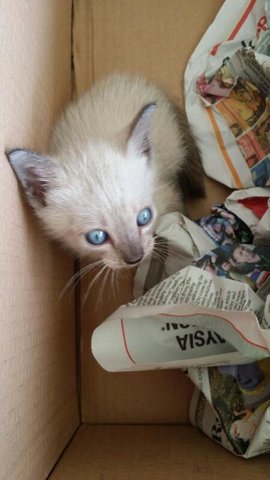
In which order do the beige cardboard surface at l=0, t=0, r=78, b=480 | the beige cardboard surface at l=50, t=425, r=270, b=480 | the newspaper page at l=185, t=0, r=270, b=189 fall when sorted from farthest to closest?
the newspaper page at l=185, t=0, r=270, b=189, the beige cardboard surface at l=50, t=425, r=270, b=480, the beige cardboard surface at l=0, t=0, r=78, b=480

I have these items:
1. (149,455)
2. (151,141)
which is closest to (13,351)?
(149,455)

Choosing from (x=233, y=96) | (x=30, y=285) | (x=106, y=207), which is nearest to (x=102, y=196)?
(x=106, y=207)

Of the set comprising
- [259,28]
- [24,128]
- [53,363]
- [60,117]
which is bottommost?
[53,363]

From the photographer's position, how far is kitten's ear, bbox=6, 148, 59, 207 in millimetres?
962

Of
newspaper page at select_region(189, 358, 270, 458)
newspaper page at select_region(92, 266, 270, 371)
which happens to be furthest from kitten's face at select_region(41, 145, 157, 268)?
newspaper page at select_region(189, 358, 270, 458)

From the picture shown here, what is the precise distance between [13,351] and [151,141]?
650 millimetres

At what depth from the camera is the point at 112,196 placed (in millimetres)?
1073

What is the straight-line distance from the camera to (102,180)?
1.08 m

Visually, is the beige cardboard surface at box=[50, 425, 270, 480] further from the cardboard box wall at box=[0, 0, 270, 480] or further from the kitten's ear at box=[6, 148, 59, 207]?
the kitten's ear at box=[6, 148, 59, 207]

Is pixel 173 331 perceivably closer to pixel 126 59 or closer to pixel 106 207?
pixel 106 207

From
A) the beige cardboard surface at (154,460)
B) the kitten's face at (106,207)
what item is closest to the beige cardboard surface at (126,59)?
the beige cardboard surface at (154,460)

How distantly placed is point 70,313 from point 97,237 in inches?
16.1

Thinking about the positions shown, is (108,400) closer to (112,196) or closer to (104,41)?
(112,196)

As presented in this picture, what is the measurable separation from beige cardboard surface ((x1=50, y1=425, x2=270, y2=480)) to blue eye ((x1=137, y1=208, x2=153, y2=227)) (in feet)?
1.72
